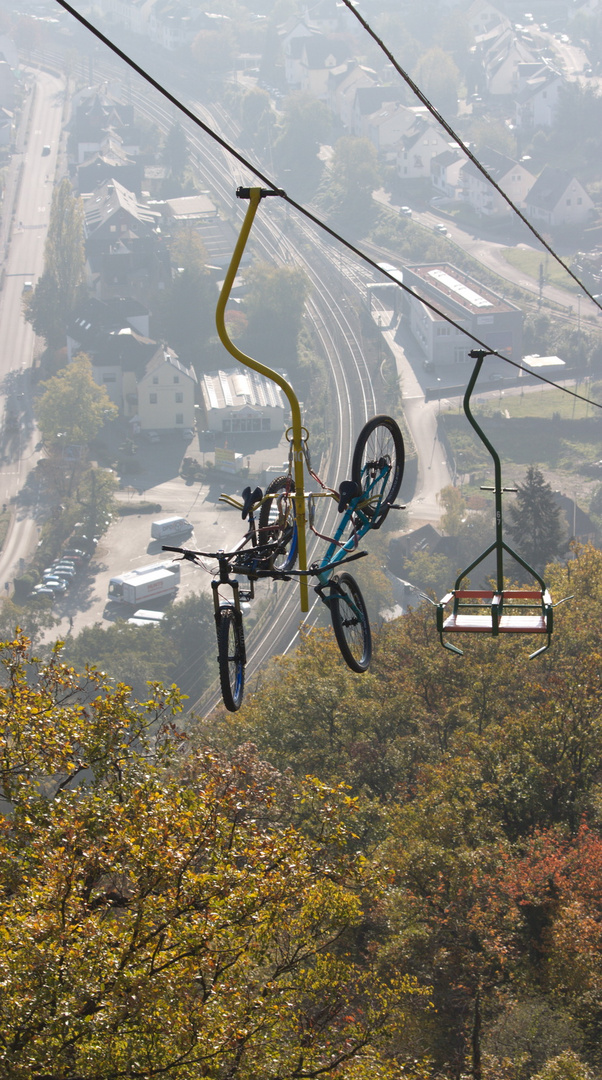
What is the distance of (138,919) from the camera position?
14133 millimetres

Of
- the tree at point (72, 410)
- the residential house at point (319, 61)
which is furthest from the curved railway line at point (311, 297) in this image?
the tree at point (72, 410)

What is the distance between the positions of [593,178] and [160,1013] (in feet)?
482

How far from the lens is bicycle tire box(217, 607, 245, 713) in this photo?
935cm

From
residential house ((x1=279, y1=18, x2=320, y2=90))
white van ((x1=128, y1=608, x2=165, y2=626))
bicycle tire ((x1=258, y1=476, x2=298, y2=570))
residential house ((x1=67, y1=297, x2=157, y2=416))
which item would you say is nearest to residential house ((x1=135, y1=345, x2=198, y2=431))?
residential house ((x1=67, y1=297, x2=157, y2=416))

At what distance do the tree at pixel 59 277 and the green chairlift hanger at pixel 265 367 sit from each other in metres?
113

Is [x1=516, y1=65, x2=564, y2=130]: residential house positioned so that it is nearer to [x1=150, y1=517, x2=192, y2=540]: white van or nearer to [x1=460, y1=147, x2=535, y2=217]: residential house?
[x1=460, y1=147, x2=535, y2=217]: residential house

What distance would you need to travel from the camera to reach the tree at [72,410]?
98.3 m

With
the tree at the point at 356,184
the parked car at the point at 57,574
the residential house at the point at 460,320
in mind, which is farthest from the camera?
the tree at the point at 356,184

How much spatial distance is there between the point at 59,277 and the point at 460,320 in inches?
1759

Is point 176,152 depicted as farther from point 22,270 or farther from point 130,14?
point 130,14

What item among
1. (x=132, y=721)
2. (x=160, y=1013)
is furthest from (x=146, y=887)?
(x=132, y=721)

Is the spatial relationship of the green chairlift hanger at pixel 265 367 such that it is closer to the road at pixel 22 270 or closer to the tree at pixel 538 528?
the tree at pixel 538 528

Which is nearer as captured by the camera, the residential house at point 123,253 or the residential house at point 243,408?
the residential house at point 243,408

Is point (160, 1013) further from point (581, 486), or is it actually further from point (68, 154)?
point (68, 154)
